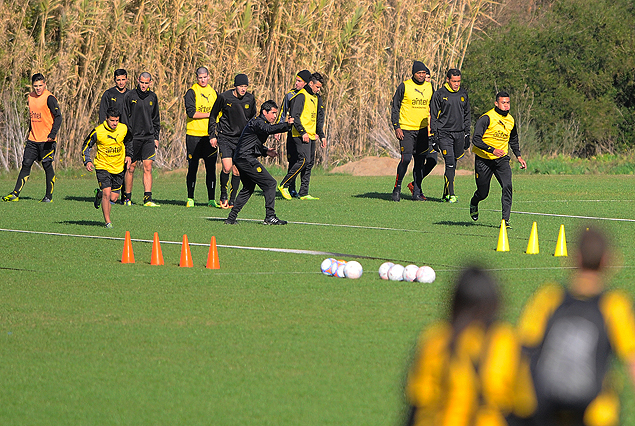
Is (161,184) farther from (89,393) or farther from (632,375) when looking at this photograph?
(632,375)

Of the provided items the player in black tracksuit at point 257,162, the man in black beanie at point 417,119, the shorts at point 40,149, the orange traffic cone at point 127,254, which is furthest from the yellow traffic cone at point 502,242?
the shorts at point 40,149

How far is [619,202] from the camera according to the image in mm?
17859

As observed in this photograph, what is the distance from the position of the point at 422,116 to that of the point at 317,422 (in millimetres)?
13746

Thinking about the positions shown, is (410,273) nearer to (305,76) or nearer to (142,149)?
(142,149)

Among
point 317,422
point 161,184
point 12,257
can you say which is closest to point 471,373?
point 317,422

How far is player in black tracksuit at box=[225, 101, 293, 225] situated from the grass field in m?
0.36

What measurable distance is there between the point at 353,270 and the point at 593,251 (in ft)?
20.2

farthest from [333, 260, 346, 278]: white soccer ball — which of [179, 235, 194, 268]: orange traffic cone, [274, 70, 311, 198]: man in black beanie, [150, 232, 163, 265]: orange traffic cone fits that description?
[274, 70, 311, 198]: man in black beanie

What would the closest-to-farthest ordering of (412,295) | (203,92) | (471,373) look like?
(471,373) → (412,295) → (203,92)

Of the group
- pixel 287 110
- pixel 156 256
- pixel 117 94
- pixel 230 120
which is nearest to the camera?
pixel 156 256

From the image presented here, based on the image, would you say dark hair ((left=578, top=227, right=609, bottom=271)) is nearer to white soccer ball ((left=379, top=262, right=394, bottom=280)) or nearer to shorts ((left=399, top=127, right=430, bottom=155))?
white soccer ball ((left=379, top=262, right=394, bottom=280))

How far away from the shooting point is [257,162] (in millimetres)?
14328

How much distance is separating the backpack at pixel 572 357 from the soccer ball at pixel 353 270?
6135mm

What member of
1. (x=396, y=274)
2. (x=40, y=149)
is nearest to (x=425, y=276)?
(x=396, y=274)
